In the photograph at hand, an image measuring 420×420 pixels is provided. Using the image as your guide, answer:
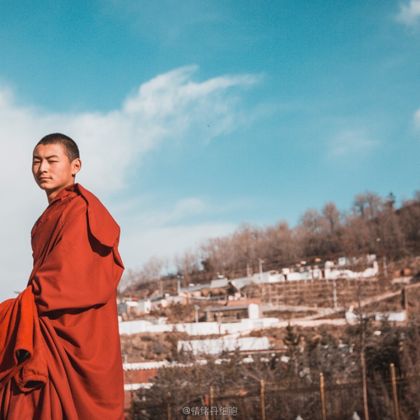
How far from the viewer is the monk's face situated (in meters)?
2.29

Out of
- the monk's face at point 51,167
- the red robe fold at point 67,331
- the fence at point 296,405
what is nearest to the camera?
the red robe fold at point 67,331

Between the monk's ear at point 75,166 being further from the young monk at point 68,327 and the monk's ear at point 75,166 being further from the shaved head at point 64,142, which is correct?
the young monk at point 68,327

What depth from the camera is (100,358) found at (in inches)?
79.9

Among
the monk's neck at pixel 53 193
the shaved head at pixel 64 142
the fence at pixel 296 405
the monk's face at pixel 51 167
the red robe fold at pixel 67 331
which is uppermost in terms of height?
the shaved head at pixel 64 142

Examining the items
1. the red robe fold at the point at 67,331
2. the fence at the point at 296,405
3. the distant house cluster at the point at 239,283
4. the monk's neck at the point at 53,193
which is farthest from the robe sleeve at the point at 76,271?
the distant house cluster at the point at 239,283

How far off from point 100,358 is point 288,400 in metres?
9.69

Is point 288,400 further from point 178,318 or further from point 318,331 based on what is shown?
point 178,318

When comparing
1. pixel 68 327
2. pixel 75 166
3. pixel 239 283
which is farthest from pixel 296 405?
pixel 239 283

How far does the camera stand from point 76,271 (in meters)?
2.00

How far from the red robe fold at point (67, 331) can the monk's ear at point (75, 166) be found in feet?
0.76

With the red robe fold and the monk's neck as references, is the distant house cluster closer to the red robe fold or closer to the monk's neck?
the monk's neck

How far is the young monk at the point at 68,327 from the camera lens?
6.25 ft

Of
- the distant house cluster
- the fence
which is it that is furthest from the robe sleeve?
the distant house cluster

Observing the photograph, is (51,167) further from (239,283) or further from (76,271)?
(239,283)
